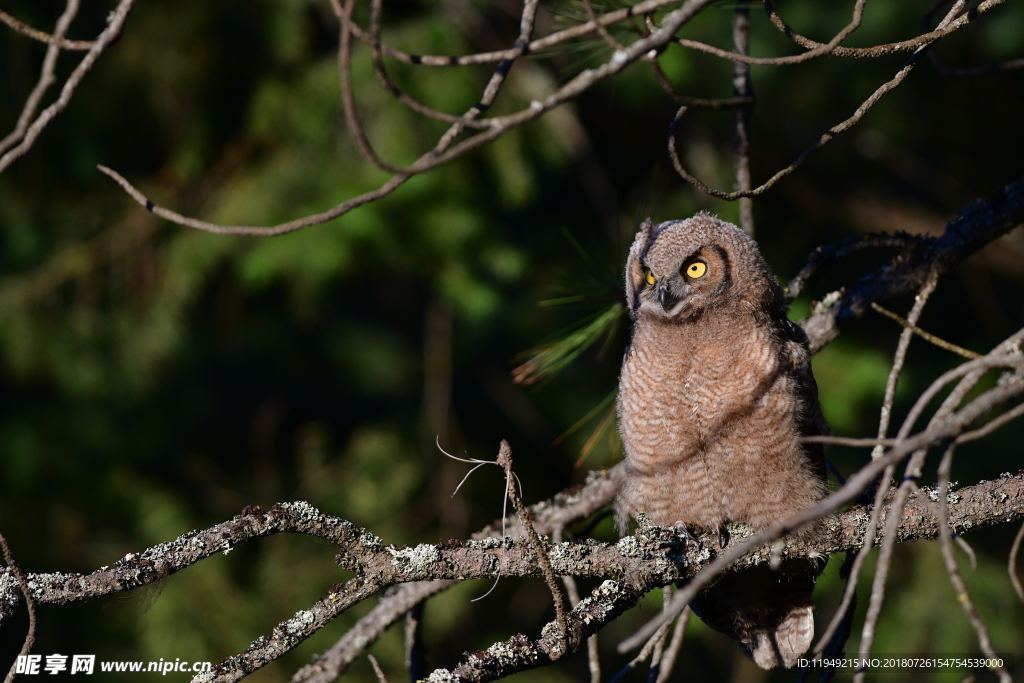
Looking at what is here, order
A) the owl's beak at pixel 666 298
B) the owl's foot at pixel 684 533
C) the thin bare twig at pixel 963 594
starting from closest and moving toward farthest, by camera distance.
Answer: the thin bare twig at pixel 963 594
the owl's foot at pixel 684 533
the owl's beak at pixel 666 298

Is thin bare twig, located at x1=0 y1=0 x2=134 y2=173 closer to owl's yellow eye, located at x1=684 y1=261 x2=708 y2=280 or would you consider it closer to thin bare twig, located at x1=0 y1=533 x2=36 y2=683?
thin bare twig, located at x1=0 y1=533 x2=36 y2=683

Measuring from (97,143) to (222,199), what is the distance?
1.30 m

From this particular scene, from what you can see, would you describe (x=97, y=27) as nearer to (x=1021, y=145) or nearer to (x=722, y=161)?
(x=722, y=161)

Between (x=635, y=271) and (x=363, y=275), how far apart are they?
3.94 m

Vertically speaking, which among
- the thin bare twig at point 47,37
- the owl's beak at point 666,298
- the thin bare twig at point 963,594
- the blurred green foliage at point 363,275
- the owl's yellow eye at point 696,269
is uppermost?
the blurred green foliage at point 363,275

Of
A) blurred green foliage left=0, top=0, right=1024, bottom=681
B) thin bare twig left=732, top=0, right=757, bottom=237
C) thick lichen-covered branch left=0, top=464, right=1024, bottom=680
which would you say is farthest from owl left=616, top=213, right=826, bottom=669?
blurred green foliage left=0, top=0, right=1024, bottom=681

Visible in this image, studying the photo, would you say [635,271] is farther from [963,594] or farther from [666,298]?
[963,594]

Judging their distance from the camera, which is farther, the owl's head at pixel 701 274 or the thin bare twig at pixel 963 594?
the owl's head at pixel 701 274

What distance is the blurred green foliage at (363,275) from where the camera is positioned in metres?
6.08

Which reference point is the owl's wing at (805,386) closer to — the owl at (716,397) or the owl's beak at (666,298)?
the owl at (716,397)

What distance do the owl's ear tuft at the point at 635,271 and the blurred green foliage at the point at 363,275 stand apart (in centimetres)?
169

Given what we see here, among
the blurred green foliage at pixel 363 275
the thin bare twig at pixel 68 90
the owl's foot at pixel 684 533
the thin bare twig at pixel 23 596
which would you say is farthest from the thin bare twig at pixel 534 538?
the blurred green foliage at pixel 363 275

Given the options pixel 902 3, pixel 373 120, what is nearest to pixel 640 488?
pixel 373 120

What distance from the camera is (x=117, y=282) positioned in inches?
266
